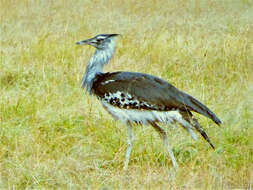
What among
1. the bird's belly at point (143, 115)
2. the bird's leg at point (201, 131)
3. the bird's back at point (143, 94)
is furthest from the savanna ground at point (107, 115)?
the bird's back at point (143, 94)

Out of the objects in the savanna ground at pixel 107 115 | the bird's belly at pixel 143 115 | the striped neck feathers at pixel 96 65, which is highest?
the striped neck feathers at pixel 96 65

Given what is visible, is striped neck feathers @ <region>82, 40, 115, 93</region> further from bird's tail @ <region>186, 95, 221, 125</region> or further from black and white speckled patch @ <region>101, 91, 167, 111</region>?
bird's tail @ <region>186, 95, 221, 125</region>

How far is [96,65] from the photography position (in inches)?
184

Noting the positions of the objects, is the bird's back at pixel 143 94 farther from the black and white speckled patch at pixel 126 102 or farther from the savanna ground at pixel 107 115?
the savanna ground at pixel 107 115

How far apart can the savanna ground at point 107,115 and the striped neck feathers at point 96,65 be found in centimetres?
46

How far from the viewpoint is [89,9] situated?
1240cm

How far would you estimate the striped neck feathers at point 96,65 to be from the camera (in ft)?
15.1

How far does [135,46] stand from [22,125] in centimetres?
334

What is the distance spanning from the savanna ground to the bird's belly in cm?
25

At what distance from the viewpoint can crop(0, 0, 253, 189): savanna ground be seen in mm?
3902

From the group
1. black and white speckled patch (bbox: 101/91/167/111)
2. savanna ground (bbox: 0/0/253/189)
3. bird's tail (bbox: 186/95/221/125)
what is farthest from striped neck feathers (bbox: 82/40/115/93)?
bird's tail (bbox: 186/95/221/125)

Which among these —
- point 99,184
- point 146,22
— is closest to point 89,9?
point 146,22

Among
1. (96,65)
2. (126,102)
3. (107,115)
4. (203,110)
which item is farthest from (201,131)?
(107,115)

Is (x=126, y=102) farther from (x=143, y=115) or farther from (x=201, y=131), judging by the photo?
(x=201, y=131)
